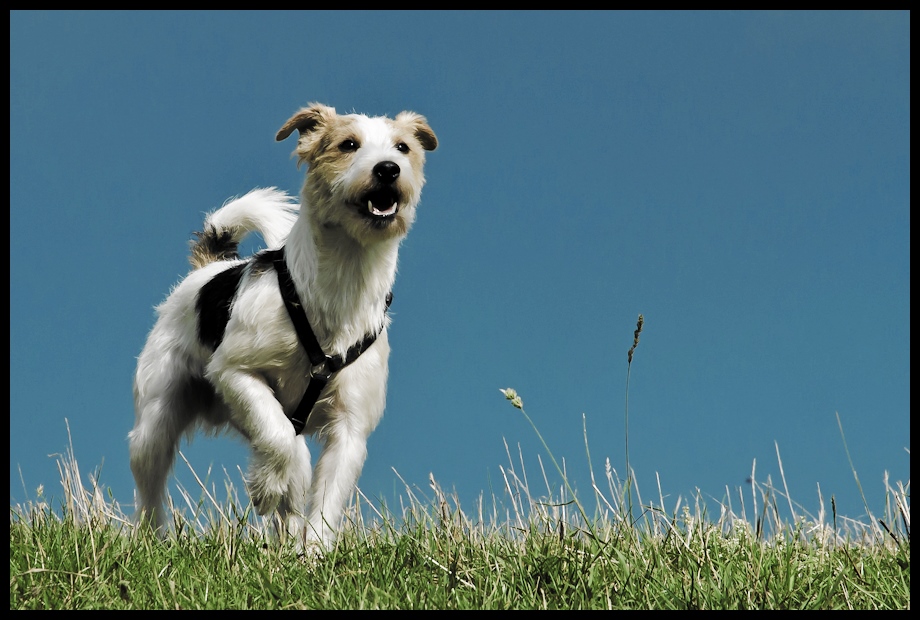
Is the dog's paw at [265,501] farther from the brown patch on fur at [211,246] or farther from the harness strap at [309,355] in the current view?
the brown patch on fur at [211,246]

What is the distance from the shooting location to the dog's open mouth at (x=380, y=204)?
4965 mm

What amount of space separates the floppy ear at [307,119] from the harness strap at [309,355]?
3.06 feet

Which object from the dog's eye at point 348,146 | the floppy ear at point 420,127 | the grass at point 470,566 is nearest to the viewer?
the grass at point 470,566

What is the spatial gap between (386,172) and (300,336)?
3.79 feet

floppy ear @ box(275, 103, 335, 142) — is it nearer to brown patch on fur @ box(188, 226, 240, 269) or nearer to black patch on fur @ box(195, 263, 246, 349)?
black patch on fur @ box(195, 263, 246, 349)

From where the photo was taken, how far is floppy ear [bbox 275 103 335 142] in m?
5.54

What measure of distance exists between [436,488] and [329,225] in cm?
174

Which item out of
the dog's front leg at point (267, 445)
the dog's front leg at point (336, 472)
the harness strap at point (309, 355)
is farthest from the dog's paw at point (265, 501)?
the harness strap at point (309, 355)

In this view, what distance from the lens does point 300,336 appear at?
205 inches

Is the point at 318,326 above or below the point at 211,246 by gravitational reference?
below

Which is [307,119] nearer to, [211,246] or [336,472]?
[211,246]

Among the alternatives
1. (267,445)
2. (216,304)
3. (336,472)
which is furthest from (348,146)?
(336,472)

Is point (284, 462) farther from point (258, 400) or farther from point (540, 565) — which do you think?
point (540, 565)

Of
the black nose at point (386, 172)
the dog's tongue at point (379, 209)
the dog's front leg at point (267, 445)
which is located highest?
the black nose at point (386, 172)
